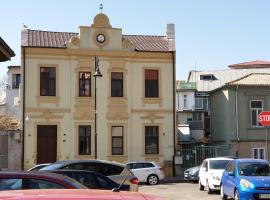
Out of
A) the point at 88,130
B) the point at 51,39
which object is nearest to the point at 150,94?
the point at 88,130

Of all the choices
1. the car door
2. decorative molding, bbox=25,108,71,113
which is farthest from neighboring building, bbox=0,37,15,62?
decorative molding, bbox=25,108,71,113

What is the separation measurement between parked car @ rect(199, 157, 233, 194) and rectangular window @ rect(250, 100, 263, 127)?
46.8ft

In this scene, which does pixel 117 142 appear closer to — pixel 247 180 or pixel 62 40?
pixel 62 40

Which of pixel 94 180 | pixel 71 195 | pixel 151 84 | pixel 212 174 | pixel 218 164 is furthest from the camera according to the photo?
pixel 151 84

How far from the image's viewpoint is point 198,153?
122 ft

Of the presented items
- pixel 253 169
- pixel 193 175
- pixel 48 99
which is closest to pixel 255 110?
pixel 193 175

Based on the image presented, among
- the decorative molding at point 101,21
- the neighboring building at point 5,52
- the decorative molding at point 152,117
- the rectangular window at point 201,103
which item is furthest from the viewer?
the rectangular window at point 201,103

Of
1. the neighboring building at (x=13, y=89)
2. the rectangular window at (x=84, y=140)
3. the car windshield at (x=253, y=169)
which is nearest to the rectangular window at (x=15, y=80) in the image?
the neighboring building at (x=13, y=89)

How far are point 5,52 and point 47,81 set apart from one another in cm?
2058

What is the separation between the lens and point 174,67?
35375 millimetres

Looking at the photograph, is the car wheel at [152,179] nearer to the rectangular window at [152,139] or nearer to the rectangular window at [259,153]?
the rectangular window at [152,139]

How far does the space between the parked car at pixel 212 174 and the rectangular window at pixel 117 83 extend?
12.1m

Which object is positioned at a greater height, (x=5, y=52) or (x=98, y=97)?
(x=98, y=97)

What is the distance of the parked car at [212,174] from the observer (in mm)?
22062
